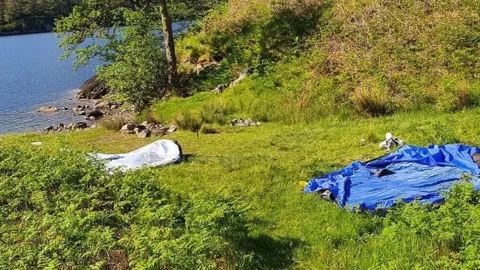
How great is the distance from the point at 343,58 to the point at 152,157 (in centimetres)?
784

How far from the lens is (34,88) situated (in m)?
33.3

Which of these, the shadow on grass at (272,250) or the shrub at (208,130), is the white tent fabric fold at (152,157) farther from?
the shadow on grass at (272,250)

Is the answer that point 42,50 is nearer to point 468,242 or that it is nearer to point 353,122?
point 353,122

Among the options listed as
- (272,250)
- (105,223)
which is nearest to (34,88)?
(105,223)

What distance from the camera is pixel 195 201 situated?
6.39 m

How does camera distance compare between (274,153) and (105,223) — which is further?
(274,153)

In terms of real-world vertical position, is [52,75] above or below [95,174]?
below

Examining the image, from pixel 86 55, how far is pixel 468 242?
50.9 feet

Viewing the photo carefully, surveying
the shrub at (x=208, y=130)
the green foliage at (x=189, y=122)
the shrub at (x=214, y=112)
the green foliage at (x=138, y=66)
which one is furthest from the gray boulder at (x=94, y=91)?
the shrub at (x=208, y=130)

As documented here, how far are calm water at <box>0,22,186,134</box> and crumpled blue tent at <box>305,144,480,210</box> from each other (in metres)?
15.7

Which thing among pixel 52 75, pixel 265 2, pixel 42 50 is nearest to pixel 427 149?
pixel 265 2

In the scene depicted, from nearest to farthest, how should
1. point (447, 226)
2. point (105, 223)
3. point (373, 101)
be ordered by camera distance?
point (447, 226), point (105, 223), point (373, 101)

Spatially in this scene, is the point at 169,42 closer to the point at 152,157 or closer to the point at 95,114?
the point at 95,114

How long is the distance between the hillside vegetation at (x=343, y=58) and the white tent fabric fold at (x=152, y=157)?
14.0ft
